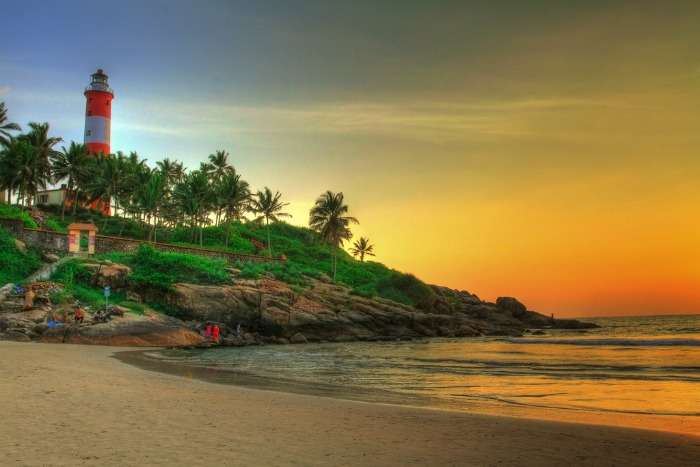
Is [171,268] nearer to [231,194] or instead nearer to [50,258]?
[50,258]

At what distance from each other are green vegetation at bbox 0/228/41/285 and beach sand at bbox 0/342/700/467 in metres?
31.1

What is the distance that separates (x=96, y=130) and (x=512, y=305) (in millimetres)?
70381

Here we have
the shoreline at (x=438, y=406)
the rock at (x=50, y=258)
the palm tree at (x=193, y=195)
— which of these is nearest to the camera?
the shoreline at (x=438, y=406)

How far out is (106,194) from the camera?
69188 millimetres

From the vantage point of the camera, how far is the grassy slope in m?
44.3

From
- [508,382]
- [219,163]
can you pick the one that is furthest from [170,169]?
[508,382]

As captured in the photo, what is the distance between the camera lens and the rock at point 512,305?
3219 inches

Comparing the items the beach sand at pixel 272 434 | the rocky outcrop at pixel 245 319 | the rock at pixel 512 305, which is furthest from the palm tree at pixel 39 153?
the rock at pixel 512 305

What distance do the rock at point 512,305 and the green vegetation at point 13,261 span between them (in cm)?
6417

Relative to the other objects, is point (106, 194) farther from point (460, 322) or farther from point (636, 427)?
point (636, 427)

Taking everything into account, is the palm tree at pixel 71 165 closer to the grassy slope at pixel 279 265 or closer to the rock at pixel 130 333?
the grassy slope at pixel 279 265

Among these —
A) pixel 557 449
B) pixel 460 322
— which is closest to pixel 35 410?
pixel 557 449

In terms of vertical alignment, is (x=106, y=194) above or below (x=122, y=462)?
above

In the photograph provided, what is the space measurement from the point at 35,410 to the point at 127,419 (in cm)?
175
